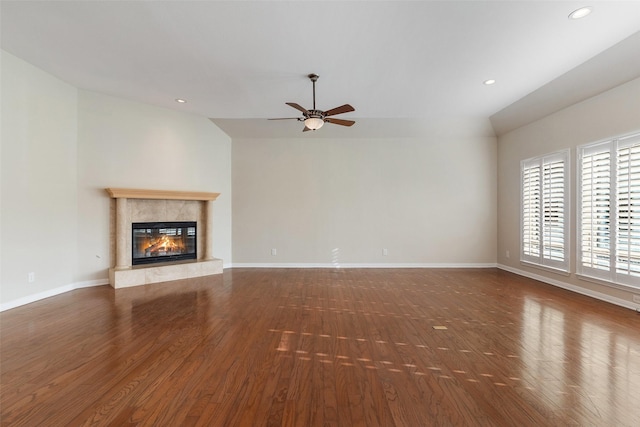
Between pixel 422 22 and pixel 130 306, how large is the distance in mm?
4849

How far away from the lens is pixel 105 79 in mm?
4059

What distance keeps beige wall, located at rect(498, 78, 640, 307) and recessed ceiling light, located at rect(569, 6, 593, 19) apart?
170 cm

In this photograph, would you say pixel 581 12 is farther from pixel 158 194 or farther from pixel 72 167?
pixel 72 167

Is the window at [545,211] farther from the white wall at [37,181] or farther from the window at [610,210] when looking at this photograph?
the white wall at [37,181]

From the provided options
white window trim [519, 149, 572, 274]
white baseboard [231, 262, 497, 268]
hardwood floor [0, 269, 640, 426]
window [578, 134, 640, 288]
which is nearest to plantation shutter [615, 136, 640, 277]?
window [578, 134, 640, 288]

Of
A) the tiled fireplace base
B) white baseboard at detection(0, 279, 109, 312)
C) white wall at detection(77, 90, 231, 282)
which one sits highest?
white wall at detection(77, 90, 231, 282)

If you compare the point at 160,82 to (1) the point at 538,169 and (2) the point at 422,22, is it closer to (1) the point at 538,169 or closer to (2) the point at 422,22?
(2) the point at 422,22

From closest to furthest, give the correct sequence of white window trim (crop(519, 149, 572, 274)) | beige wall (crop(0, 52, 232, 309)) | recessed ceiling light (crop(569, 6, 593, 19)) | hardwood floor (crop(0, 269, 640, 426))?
1. hardwood floor (crop(0, 269, 640, 426))
2. recessed ceiling light (crop(569, 6, 593, 19))
3. beige wall (crop(0, 52, 232, 309))
4. white window trim (crop(519, 149, 572, 274))

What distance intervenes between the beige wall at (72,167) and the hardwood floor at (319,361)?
60 cm

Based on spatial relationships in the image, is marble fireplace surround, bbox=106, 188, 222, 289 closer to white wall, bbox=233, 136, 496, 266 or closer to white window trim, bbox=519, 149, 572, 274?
white wall, bbox=233, 136, 496, 266

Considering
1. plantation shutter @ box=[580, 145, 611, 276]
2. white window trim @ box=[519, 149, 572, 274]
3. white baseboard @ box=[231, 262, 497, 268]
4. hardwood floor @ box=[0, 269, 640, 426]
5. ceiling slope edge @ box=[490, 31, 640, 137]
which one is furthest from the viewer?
white baseboard @ box=[231, 262, 497, 268]

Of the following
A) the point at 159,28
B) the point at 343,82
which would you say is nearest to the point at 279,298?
the point at 343,82

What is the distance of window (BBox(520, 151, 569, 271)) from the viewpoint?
15.0ft

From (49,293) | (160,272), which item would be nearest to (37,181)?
(49,293)
